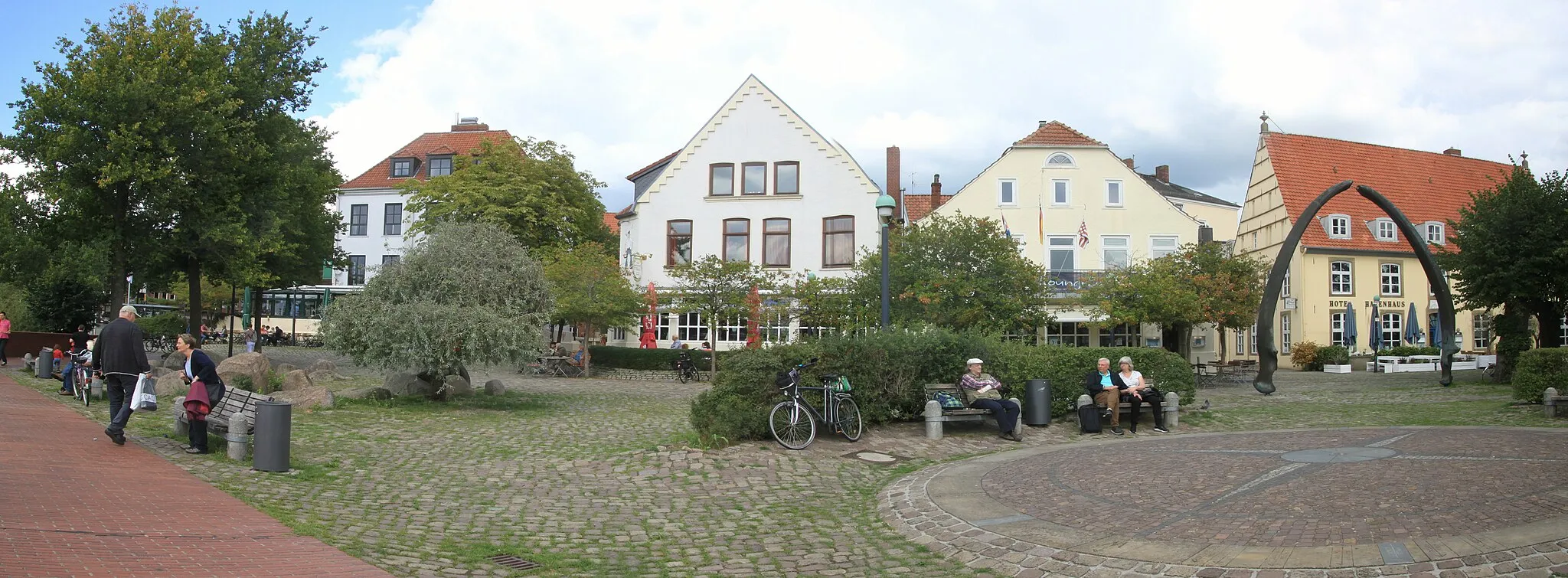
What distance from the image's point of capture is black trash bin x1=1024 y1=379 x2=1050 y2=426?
15.1 meters

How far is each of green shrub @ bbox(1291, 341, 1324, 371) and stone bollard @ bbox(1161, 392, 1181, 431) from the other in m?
29.2

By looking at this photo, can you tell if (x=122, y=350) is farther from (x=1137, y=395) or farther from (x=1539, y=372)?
(x=1539, y=372)

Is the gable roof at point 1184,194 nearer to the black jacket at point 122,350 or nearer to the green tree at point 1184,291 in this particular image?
the green tree at point 1184,291

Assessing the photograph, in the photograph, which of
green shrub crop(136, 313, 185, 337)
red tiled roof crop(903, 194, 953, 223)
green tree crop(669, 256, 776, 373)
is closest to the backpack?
green tree crop(669, 256, 776, 373)

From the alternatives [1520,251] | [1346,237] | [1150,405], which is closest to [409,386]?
[1150,405]

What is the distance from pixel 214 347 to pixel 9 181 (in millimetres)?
21757

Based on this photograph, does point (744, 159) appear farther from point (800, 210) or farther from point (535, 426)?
point (535, 426)

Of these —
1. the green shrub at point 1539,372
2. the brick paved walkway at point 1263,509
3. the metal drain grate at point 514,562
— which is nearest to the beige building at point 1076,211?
the green shrub at point 1539,372

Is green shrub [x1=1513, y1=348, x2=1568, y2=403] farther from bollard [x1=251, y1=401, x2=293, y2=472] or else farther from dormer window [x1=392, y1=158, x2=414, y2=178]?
dormer window [x1=392, y1=158, x2=414, y2=178]

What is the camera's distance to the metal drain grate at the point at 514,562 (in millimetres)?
6977

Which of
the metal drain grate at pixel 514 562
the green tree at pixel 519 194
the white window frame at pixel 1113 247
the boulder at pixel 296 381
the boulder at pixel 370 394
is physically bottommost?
the metal drain grate at pixel 514 562

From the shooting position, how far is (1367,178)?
47.3 meters

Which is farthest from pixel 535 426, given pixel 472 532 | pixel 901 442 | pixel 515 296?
pixel 472 532

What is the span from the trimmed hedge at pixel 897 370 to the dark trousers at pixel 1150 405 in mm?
966
